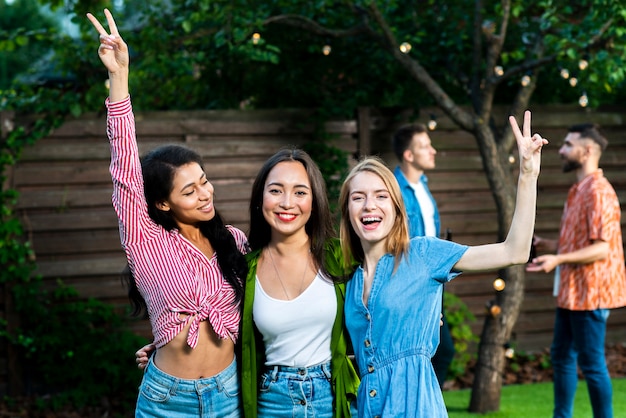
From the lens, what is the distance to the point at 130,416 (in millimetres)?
5797

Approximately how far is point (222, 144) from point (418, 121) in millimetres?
1641

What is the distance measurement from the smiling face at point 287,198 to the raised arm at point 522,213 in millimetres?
634

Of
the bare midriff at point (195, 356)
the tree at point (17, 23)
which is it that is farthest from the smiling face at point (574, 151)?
the tree at point (17, 23)

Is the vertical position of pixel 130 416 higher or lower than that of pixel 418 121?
lower

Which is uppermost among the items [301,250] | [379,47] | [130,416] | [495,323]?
[379,47]

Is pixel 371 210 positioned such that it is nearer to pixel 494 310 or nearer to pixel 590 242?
pixel 590 242

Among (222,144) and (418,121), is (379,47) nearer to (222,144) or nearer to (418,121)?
(418,121)

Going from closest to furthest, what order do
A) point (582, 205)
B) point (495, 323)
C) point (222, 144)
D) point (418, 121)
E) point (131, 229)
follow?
point (131, 229) → point (582, 205) → point (495, 323) → point (222, 144) → point (418, 121)

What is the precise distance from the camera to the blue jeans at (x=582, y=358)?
4.79 m

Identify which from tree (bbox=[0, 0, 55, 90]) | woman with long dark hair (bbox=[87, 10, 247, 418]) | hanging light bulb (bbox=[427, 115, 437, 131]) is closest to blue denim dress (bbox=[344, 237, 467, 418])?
woman with long dark hair (bbox=[87, 10, 247, 418])

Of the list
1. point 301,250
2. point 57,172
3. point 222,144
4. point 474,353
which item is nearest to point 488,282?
point 474,353

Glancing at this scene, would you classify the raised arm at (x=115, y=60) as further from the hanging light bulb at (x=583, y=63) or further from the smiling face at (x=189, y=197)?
the hanging light bulb at (x=583, y=63)

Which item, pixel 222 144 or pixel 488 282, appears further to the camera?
pixel 488 282

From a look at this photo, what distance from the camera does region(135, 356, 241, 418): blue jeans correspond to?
2.81 metres
